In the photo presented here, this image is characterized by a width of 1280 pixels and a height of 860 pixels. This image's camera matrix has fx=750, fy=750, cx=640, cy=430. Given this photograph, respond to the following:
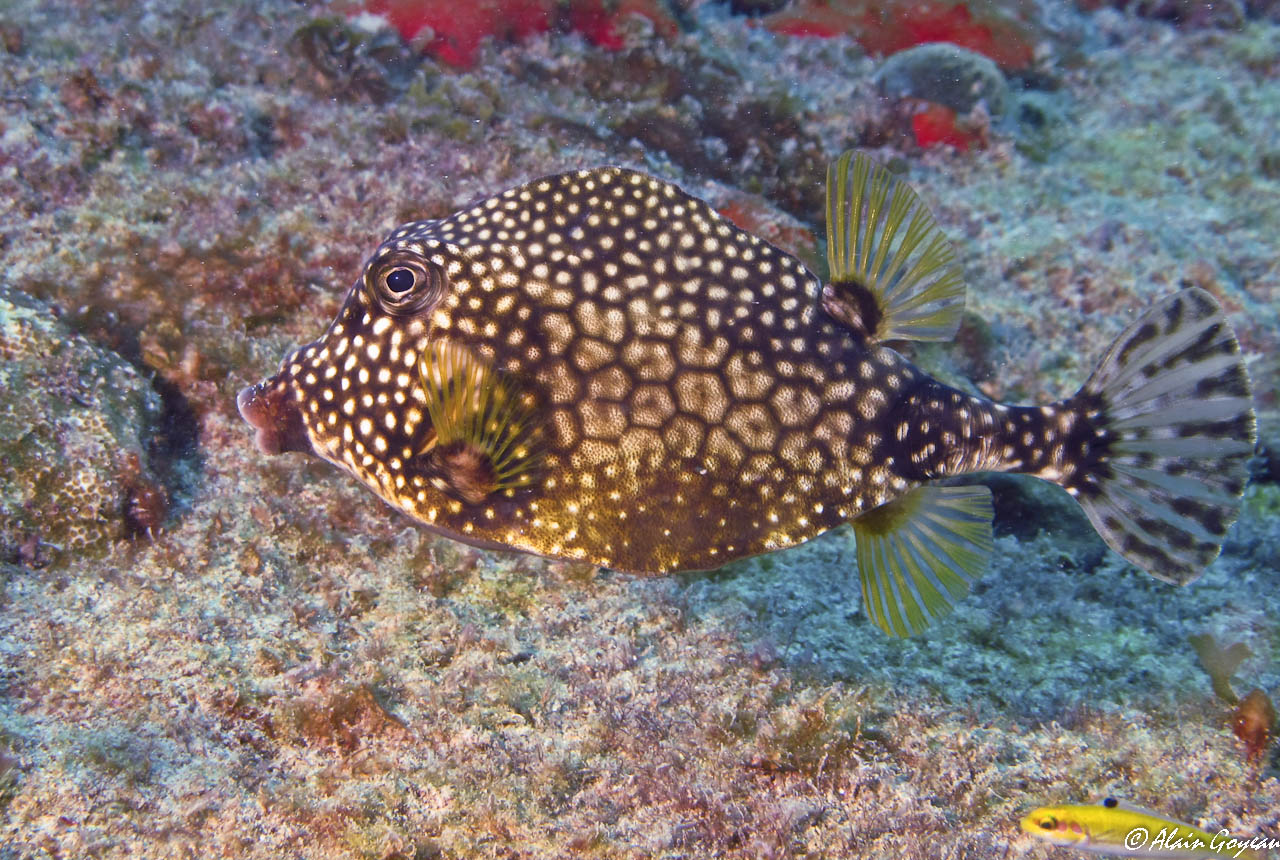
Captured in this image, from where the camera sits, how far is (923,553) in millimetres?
2635

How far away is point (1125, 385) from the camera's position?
8.33 ft

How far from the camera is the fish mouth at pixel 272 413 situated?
99.3 inches

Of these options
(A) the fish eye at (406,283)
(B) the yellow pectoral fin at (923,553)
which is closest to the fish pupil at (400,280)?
(A) the fish eye at (406,283)

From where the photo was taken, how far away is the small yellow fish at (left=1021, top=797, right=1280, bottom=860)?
194 centimetres

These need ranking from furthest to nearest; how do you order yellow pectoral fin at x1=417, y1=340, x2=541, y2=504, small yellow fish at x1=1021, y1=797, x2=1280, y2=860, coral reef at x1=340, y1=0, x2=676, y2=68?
coral reef at x1=340, y1=0, x2=676, y2=68 < yellow pectoral fin at x1=417, y1=340, x2=541, y2=504 < small yellow fish at x1=1021, y1=797, x2=1280, y2=860

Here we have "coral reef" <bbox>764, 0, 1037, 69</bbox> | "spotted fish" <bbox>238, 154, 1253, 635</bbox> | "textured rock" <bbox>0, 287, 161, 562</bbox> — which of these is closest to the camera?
"spotted fish" <bbox>238, 154, 1253, 635</bbox>

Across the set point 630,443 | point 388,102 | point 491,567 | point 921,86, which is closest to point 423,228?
point 630,443

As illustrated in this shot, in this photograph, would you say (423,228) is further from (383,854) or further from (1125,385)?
(1125,385)

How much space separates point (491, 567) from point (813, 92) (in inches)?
190

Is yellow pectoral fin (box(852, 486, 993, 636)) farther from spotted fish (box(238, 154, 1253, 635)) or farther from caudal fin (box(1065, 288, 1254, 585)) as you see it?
caudal fin (box(1065, 288, 1254, 585))

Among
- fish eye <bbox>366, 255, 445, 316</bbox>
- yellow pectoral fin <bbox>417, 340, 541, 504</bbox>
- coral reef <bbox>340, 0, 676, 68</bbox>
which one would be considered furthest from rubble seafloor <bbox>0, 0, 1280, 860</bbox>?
fish eye <bbox>366, 255, 445, 316</bbox>

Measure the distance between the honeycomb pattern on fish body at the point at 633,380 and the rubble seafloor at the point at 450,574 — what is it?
31.2 inches

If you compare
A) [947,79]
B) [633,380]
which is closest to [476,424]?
[633,380]

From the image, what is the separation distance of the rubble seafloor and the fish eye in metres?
1.36
